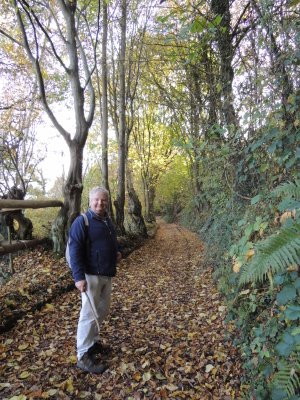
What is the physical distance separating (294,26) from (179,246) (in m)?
9.17

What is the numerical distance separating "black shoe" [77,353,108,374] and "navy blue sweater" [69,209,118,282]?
0.93 metres

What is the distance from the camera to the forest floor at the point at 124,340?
10.1ft

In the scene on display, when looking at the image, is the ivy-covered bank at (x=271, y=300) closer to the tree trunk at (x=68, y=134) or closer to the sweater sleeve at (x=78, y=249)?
the sweater sleeve at (x=78, y=249)

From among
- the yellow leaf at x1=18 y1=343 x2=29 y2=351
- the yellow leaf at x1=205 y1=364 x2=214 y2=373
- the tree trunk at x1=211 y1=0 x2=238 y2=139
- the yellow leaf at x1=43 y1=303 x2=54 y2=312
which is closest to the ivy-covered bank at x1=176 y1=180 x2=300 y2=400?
the yellow leaf at x1=205 y1=364 x2=214 y2=373

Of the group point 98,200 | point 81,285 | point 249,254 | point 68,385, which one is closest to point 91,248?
point 81,285

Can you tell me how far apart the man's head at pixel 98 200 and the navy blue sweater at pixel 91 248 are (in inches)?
2.5

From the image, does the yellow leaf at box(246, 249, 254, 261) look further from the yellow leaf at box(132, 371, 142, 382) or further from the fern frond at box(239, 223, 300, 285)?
the yellow leaf at box(132, 371, 142, 382)

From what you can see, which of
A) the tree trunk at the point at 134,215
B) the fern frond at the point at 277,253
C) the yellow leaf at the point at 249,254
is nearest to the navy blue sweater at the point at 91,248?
the yellow leaf at the point at 249,254

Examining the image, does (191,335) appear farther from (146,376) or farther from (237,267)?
(237,267)

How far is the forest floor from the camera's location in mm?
3082

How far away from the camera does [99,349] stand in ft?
12.1

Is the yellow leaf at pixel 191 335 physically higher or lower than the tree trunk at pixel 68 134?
lower

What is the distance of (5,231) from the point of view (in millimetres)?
6648

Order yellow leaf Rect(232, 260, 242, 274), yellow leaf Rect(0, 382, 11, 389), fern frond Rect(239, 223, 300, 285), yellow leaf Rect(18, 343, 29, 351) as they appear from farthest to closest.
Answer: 1. yellow leaf Rect(18, 343, 29, 351)
2. yellow leaf Rect(232, 260, 242, 274)
3. yellow leaf Rect(0, 382, 11, 389)
4. fern frond Rect(239, 223, 300, 285)
